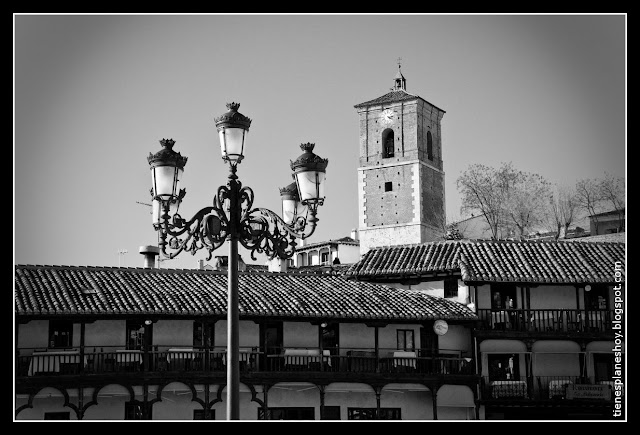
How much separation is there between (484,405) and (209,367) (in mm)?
9381

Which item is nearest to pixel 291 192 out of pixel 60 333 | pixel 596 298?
pixel 60 333

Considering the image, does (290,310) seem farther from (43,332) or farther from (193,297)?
(43,332)

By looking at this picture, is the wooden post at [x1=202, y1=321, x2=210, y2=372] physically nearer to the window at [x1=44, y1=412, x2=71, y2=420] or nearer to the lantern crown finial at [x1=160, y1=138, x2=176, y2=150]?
the window at [x1=44, y1=412, x2=71, y2=420]

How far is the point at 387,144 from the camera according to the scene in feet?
274

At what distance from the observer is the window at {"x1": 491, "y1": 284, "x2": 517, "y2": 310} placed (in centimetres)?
3875

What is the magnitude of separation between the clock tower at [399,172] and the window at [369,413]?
42442 millimetres

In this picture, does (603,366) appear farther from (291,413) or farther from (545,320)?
(291,413)

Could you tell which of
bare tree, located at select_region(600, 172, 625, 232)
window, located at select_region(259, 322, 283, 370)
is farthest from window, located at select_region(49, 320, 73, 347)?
bare tree, located at select_region(600, 172, 625, 232)

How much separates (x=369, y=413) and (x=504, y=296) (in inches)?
253

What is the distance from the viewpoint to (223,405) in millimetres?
34250

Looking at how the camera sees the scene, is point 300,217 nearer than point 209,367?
Yes

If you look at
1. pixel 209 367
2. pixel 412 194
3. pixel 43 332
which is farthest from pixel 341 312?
pixel 412 194

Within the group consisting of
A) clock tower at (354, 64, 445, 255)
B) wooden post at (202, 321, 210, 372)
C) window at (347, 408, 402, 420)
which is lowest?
window at (347, 408, 402, 420)

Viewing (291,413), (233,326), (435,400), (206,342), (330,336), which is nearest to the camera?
(233,326)
